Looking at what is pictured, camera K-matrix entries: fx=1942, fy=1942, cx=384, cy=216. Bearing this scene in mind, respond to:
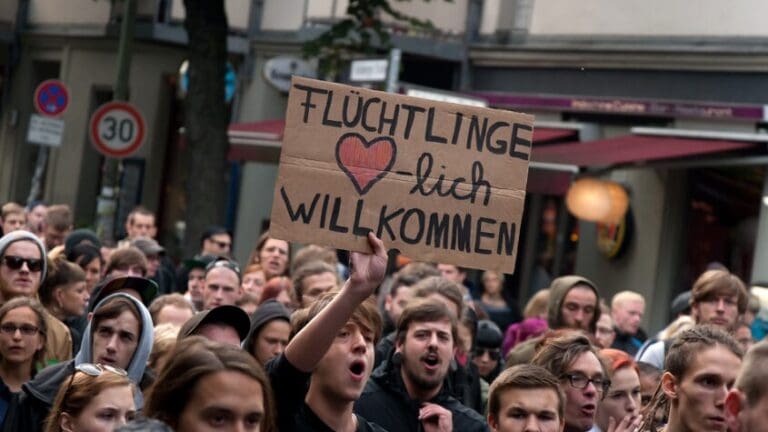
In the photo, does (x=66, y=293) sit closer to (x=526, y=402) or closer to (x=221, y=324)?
(x=221, y=324)

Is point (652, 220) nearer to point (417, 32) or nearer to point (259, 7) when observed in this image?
point (417, 32)

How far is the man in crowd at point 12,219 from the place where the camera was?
17.8 m

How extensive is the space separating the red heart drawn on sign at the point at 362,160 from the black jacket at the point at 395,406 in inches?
64.3

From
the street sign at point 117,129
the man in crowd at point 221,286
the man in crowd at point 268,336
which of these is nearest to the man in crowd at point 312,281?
the man in crowd at point 221,286

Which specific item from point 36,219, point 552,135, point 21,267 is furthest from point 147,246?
point 552,135

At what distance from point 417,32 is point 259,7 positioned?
16.7 feet

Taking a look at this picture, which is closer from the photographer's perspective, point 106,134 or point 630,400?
point 630,400

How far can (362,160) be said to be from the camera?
21.7 ft

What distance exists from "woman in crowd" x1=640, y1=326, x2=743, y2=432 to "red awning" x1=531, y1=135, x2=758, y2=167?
1246 centimetres

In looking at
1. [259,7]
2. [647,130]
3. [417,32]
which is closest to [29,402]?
[647,130]

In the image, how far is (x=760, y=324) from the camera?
14.3m

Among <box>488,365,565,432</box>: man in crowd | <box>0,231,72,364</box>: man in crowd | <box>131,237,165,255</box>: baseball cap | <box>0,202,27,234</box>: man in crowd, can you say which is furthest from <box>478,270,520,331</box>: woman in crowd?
<box>488,365,565,432</box>: man in crowd

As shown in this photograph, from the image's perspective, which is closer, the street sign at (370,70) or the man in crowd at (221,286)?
A: the man in crowd at (221,286)

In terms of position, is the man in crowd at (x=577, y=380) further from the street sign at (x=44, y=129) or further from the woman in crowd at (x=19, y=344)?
the street sign at (x=44, y=129)
